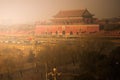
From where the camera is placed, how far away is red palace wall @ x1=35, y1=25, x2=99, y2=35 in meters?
5.26

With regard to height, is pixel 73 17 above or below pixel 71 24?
above

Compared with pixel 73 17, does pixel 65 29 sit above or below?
below

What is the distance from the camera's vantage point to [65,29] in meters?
5.45

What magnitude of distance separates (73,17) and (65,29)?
0.30 meters

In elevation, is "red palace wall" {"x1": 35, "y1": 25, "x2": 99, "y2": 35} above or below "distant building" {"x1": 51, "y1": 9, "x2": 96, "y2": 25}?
below

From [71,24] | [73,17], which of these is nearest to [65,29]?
[71,24]

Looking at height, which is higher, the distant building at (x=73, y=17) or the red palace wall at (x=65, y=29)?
the distant building at (x=73, y=17)

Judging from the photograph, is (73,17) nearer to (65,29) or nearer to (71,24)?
(71,24)

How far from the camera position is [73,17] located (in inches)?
213

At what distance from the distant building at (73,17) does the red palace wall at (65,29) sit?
0.08 meters

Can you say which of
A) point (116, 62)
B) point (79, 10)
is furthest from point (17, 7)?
point (116, 62)

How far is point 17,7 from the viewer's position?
6.12m

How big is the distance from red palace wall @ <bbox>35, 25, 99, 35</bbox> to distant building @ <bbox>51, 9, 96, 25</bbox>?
0.08 metres

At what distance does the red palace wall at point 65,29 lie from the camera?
526 centimetres
